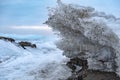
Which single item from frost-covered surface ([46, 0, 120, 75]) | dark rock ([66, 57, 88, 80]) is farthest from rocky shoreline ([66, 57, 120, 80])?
frost-covered surface ([46, 0, 120, 75])

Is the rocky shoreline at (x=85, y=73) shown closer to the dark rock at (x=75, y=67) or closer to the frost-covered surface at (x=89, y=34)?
the dark rock at (x=75, y=67)

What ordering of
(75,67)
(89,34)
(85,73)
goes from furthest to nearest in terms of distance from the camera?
(75,67), (89,34), (85,73)

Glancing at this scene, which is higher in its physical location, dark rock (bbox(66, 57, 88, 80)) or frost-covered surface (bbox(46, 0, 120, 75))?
frost-covered surface (bbox(46, 0, 120, 75))

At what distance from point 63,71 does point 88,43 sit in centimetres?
119

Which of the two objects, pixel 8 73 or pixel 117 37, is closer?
pixel 117 37

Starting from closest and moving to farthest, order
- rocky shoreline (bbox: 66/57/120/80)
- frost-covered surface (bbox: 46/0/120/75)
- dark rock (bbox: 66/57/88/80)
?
1. rocky shoreline (bbox: 66/57/120/80)
2. dark rock (bbox: 66/57/88/80)
3. frost-covered surface (bbox: 46/0/120/75)

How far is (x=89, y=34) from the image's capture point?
8.43 metres

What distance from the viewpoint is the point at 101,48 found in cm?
857

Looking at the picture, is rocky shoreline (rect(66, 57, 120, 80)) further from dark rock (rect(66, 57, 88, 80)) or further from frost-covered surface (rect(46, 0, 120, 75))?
frost-covered surface (rect(46, 0, 120, 75))

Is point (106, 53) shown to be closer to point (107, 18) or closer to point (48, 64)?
point (107, 18)

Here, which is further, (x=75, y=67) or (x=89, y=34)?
(x=75, y=67)

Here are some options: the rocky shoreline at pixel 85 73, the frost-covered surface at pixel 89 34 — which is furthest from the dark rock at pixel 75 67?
the frost-covered surface at pixel 89 34

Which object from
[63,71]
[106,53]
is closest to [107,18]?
[106,53]

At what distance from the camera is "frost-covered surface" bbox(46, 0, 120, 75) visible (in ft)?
26.9
